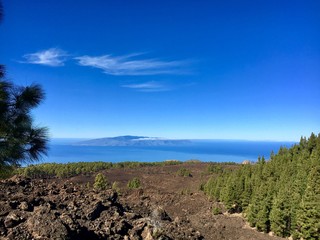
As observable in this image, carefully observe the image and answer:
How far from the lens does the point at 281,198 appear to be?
2962 centimetres

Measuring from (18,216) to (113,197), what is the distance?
761 cm

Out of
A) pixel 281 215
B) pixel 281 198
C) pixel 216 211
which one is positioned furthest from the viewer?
pixel 216 211

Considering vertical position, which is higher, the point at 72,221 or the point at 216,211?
the point at 72,221

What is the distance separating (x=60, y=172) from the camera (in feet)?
278

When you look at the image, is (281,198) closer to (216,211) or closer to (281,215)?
(281,215)

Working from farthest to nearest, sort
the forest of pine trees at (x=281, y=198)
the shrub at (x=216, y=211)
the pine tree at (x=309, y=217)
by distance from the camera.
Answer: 1. the shrub at (x=216, y=211)
2. the forest of pine trees at (x=281, y=198)
3. the pine tree at (x=309, y=217)

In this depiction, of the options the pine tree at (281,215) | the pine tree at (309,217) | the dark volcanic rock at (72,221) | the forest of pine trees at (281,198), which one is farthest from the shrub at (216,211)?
the dark volcanic rock at (72,221)

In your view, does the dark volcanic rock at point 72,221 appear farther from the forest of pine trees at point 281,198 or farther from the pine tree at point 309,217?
the forest of pine trees at point 281,198

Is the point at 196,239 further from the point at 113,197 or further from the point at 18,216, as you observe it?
the point at 18,216

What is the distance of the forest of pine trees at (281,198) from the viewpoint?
85.9 feet

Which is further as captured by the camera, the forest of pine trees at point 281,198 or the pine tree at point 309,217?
the forest of pine trees at point 281,198

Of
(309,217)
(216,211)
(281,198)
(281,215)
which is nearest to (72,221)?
(309,217)

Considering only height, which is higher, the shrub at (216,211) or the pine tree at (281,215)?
the pine tree at (281,215)

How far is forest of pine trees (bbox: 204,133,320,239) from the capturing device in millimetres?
26178
